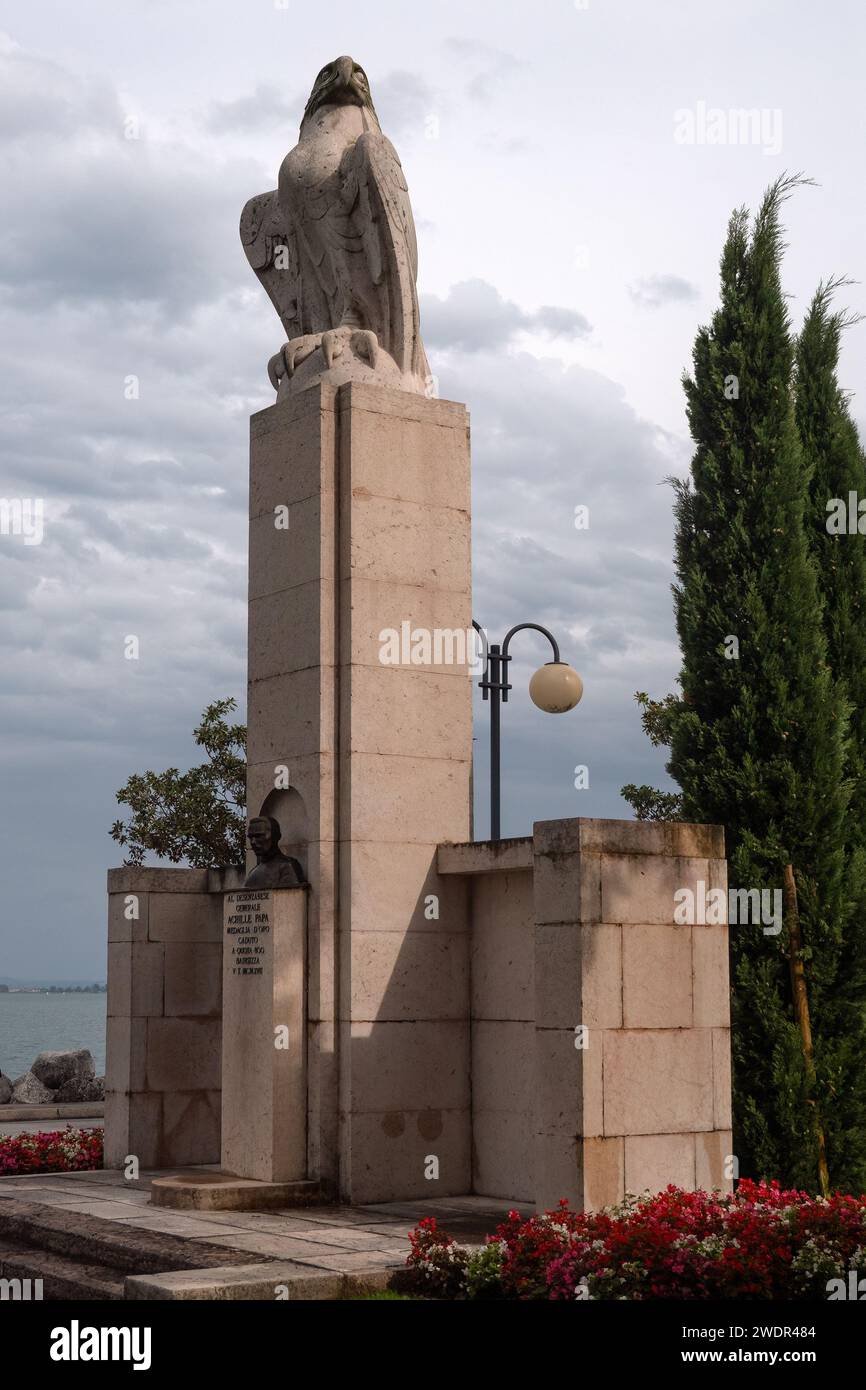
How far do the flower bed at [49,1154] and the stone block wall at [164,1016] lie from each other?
0.33m

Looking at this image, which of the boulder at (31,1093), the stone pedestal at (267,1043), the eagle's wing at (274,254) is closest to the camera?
the stone pedestal at (267,1043)

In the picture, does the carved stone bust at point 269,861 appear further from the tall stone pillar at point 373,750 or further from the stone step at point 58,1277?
the stone step at point 58,1277

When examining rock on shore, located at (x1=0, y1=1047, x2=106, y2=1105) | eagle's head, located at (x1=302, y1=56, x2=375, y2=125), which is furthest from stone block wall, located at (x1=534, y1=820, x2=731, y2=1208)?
rock on shore, located at (x1=0, y1=1047, x2=106, y2=1105)

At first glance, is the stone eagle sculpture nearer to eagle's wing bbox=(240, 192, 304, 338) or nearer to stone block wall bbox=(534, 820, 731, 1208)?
eagle's wing bbox=(240, 192, 304, 338)

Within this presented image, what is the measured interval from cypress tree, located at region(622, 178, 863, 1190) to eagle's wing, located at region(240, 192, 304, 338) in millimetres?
3863

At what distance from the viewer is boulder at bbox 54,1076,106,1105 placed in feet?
82.9

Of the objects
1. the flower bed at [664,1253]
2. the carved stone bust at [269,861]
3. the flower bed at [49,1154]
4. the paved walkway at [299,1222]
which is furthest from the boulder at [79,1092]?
the flower bed at [664,1253]

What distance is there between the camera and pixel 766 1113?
13734 mm

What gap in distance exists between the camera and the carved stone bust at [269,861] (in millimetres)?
13250

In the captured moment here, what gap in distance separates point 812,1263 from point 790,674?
6.85 metres

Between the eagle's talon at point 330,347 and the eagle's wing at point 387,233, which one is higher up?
the eagle's wing at point 387,233

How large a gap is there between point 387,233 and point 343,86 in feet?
5.88
